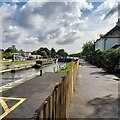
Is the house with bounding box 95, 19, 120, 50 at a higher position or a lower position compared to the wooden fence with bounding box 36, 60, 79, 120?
higher

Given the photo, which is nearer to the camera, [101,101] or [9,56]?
[101,101]

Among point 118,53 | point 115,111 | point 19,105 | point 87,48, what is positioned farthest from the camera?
point 87,48

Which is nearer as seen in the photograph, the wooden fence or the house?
the wooden fence

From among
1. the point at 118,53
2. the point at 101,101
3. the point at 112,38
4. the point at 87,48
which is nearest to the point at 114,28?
the point at 112,38

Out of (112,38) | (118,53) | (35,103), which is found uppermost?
(112,38)

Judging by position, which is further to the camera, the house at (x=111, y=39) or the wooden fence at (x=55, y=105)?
the house at (x=111, y=39)

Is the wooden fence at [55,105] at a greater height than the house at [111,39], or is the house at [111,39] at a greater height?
the house at [111,39]

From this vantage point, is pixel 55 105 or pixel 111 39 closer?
pixel 55 105

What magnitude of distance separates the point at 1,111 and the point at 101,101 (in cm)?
457

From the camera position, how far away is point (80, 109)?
8.34 metres

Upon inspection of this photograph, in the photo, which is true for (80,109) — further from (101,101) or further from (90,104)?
(101,101)

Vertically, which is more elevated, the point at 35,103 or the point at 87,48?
the point at 87,48

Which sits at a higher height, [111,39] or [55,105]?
[111,39]

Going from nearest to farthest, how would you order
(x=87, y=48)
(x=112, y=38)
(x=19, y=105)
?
(x=19, y=105) < (x=112, y=38) < (x=87, y=48)
